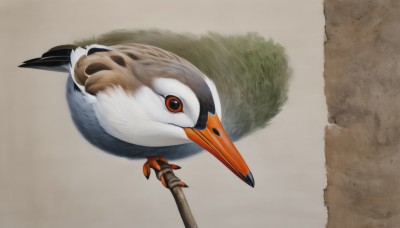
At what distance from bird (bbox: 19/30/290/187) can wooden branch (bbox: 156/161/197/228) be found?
30mm

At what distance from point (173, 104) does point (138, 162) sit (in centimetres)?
26

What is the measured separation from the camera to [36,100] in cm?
144

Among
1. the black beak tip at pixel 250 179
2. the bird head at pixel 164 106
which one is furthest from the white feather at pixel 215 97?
the black beak tip at pixel 250 179

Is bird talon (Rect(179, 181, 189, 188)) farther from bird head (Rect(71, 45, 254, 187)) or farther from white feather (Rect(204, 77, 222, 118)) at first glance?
white feather (Rect(204, 77, 222, 118))

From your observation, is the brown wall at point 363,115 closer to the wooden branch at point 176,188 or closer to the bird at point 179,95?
the bird at point 179,95

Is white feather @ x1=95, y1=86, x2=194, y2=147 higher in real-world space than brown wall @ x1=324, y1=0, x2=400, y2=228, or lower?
higher

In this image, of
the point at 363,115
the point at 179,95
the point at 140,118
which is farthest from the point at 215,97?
the point at 363,115

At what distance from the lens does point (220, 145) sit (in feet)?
4.42

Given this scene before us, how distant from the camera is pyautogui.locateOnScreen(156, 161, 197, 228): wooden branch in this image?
1371mm

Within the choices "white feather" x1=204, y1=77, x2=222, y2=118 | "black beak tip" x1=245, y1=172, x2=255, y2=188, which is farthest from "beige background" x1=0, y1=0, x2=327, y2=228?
"white feather" x1=204, y1=77, x2=222, y2=118

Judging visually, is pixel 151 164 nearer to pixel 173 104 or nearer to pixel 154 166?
pixel 154 166

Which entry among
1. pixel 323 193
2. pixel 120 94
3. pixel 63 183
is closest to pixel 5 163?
→ pixel 63 183

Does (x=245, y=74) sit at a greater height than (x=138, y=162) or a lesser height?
greater

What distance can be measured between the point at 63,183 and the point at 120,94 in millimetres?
412
